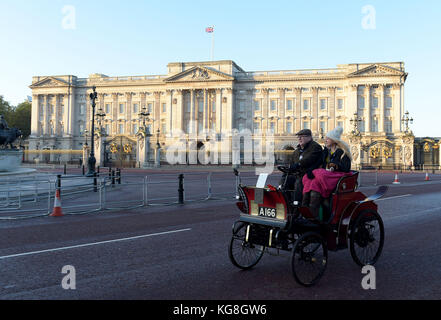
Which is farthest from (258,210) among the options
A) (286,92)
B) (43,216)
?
(286,92)

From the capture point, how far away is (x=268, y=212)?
534 cm

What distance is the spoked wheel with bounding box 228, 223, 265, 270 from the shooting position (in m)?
5.52

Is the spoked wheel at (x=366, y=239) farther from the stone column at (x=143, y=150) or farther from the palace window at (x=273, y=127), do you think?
the palace window at (x=273, y=127)

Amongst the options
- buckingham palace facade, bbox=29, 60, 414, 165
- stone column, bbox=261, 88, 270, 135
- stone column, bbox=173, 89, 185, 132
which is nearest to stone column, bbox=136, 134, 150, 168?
buckingham palace facade, bbox=29, 60, 414, 165

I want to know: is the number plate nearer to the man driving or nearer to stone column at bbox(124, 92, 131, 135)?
the man driving

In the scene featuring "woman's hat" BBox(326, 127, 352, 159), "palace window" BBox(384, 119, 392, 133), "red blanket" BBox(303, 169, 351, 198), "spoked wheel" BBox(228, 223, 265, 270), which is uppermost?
"palace window" BBox(384, 119, 392, 133)

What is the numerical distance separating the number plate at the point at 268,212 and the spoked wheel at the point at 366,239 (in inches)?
49.1

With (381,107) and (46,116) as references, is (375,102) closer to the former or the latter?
(381,107)

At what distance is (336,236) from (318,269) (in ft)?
2.04

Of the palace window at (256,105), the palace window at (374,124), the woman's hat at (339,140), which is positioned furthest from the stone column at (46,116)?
the woman's hat at (339,140)

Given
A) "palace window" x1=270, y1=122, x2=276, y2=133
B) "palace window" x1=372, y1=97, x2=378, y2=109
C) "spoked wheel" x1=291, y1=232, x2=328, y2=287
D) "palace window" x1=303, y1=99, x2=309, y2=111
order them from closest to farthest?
"spoked wheel" x1=291, y1=232, x2=328, y2=287
"palace window" x1=372, y1=97, x2=378, y2=109
"palace window" x1=303, y1=99, x2=309, y2=111
"palace window" x1=270, y1=122, x2=276, y2=133

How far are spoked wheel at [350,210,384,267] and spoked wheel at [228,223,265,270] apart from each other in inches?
56.0
